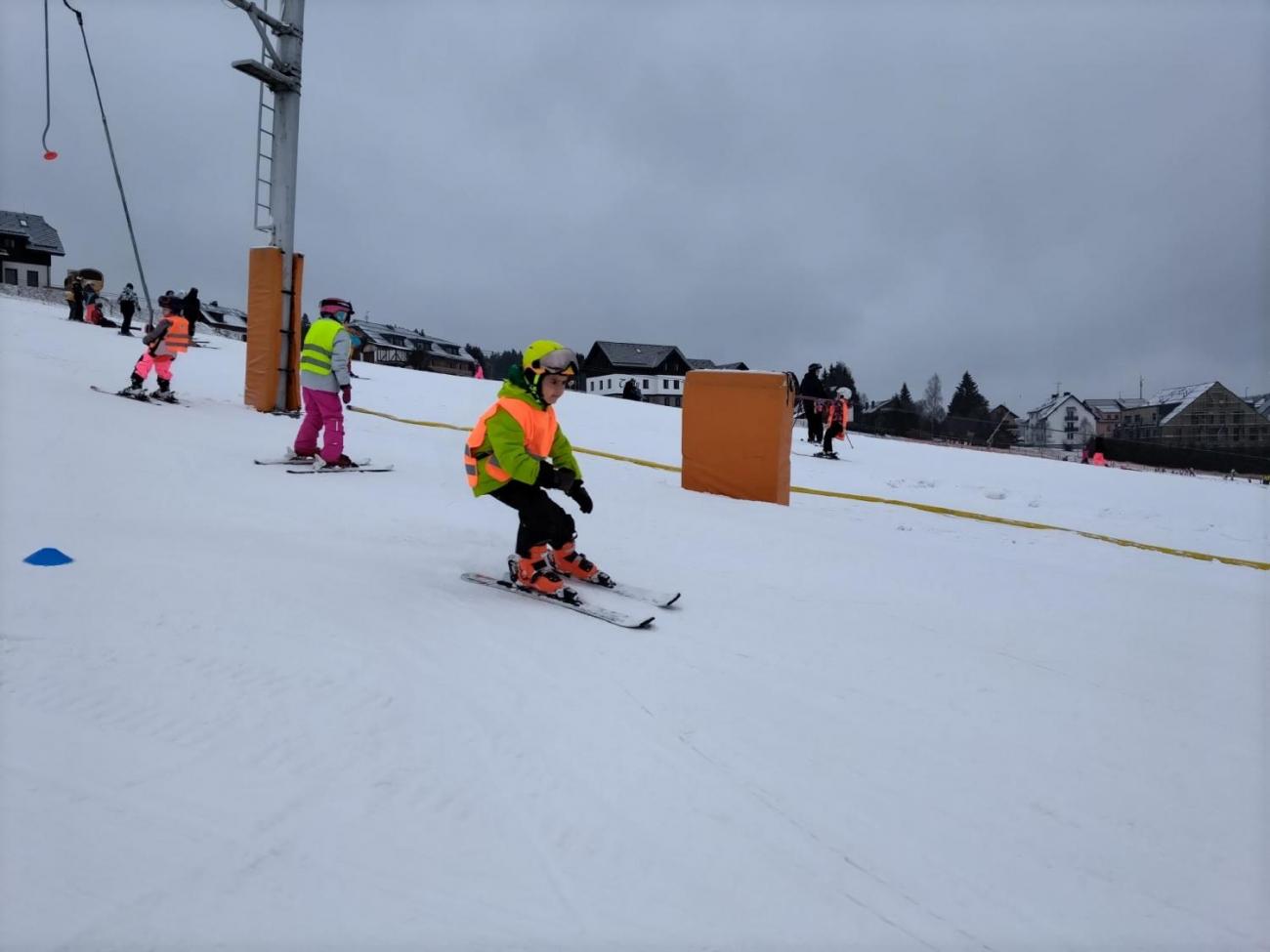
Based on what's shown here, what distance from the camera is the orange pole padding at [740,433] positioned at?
848 cm

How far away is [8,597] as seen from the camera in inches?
125

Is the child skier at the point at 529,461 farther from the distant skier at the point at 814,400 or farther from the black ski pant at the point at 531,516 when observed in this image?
the distant skier at the point at 814,400

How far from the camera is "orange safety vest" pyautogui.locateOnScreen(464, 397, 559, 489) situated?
4.49 metres

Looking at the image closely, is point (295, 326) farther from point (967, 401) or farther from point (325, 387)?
point (967, 401)

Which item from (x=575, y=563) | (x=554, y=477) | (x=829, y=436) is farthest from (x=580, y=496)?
(x=829, y=436)

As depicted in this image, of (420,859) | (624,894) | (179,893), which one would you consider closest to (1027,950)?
(624,894)

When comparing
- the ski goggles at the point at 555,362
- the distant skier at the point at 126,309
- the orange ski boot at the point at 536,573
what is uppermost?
the distant skier at the point at 126,309

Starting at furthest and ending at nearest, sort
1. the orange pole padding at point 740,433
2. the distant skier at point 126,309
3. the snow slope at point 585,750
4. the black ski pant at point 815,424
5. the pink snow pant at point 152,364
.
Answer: the distant skier at point 126,309 → the black ski pant at point 815,424 → the pink snow pant at point 152,364 → the orange pole padding at point 740,433 → the snow slope at point 585,750

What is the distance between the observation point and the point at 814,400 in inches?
711

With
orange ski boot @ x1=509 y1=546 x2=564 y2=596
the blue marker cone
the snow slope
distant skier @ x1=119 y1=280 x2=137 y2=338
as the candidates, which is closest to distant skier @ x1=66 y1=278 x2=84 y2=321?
distant skier @ x1=119 y1=280 x2=137 y2=338

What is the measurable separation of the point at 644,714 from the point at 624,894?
39.6 inches

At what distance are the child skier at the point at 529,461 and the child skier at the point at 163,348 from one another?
797 centimetres

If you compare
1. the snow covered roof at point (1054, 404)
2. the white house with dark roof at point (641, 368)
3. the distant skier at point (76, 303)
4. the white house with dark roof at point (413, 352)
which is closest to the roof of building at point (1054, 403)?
the snow covered roof at point (1054, 404)

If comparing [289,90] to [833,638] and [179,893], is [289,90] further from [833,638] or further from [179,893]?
[179,893]
